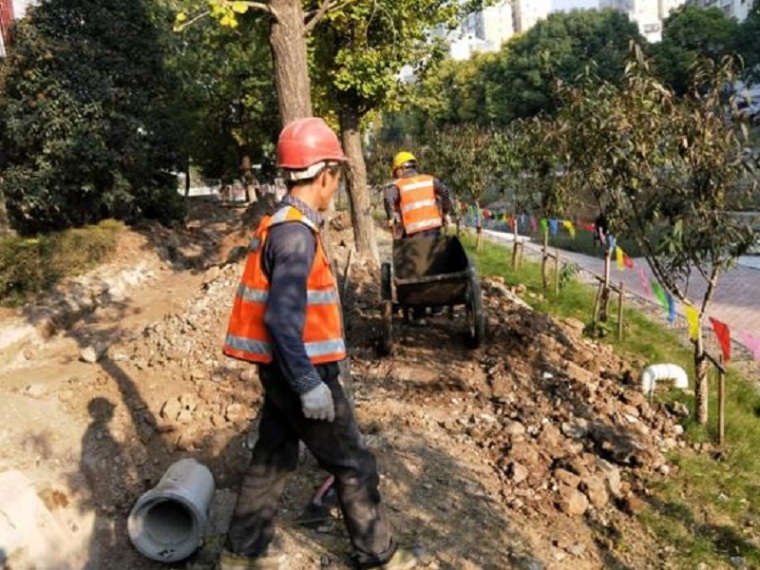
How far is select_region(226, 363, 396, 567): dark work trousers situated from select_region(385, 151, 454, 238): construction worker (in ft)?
14.6

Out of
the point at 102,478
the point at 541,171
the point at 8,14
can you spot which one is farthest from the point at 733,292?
the point at 8,14

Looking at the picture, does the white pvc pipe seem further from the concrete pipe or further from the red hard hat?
the red hard hat

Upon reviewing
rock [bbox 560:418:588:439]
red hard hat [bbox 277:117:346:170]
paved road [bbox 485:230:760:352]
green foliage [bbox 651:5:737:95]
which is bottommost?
paved road [bbox 485:230:760:352]

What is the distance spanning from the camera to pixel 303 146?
2965mm

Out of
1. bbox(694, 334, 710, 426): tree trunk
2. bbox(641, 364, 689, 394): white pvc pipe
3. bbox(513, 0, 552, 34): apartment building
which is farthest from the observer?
bbox(513, 0, 552, 34): apartment building

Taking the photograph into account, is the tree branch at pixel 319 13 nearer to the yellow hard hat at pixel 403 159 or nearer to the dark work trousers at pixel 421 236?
the yellow hard hat at pixel 403 159

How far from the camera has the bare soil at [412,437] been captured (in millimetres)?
3676

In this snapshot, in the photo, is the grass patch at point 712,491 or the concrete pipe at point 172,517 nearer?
the concrete pipe at point 172,517

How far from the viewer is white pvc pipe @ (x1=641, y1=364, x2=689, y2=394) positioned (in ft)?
19.7

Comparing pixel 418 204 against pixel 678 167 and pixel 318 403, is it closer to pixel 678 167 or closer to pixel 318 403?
pixel 678 167

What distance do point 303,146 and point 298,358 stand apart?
93 centimetres

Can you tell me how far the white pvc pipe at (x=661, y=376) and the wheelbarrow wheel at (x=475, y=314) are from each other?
1.48 m

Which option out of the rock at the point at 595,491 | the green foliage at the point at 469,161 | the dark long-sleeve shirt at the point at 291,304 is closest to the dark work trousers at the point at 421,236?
the rock at the point at 595,491

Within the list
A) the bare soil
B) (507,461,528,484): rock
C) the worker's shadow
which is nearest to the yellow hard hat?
the bare soil
